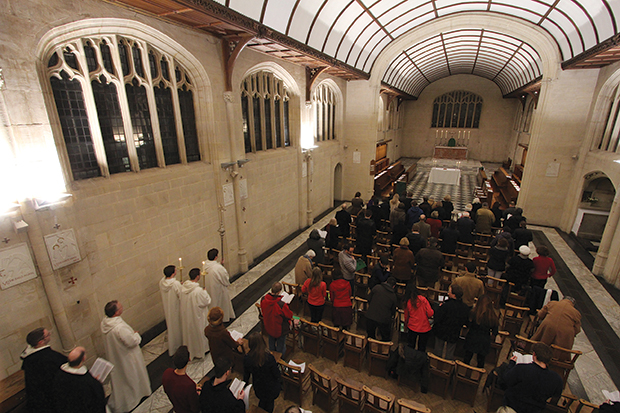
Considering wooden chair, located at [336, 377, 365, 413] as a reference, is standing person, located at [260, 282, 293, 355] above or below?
above

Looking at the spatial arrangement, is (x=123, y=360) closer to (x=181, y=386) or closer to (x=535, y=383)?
(x=181, y=386)

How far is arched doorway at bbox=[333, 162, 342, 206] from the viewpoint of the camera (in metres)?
16.1

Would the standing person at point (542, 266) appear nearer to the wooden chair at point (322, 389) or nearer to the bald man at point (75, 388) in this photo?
the wooden chair at point (322, 389)

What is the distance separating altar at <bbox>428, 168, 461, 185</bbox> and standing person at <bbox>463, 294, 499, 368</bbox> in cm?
1598

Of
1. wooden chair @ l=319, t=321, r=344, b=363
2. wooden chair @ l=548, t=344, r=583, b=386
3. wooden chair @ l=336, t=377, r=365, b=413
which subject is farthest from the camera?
wooden chair @ l=319, t=321, r=344, b=363

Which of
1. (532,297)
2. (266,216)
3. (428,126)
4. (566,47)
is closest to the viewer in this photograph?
(532,297)

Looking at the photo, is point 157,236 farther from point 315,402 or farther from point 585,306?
point 585,306

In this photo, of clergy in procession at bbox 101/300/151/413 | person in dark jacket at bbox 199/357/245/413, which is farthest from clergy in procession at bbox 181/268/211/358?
person in dark jacket at bbox 199/357/245/413

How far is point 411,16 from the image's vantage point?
11703 millimetres

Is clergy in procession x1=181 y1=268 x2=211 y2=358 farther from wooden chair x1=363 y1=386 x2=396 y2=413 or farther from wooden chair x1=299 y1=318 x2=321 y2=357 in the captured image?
wooden chair x1=363 y1=386 x2=396 y2=413

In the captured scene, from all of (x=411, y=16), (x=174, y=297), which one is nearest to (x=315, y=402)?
(x=174, y=297)

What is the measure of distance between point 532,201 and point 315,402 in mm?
12493

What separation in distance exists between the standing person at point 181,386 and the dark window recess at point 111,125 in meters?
3.93

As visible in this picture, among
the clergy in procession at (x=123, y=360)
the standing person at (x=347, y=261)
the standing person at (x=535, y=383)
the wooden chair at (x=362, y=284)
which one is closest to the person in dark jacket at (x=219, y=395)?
the clergy in procession at (x=123, y=360)
